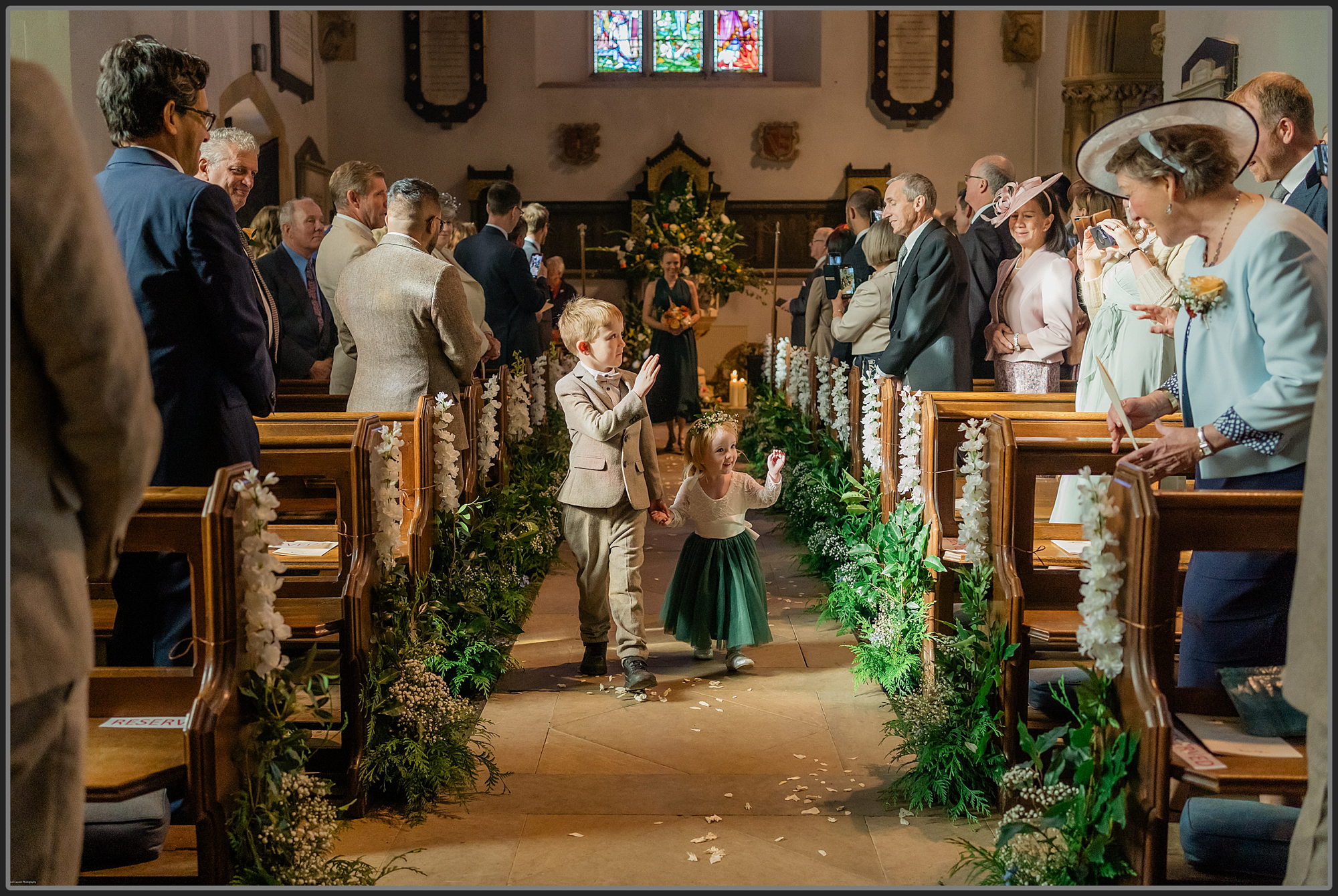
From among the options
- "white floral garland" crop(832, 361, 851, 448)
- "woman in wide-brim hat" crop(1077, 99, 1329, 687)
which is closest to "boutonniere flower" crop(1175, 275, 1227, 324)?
"woman in wide-brim hat" crop(1077, 99, 1329, 687)

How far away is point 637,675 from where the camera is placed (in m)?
4.12

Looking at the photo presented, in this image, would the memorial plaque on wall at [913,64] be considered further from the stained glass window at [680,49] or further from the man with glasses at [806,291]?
the man with glasses at [806,291]

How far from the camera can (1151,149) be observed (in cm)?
250

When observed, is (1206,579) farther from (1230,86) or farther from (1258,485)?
(1230,86)

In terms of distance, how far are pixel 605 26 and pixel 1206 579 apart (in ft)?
45.9

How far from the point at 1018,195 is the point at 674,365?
4.85 meters

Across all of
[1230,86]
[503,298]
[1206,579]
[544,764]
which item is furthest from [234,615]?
[1230,86]

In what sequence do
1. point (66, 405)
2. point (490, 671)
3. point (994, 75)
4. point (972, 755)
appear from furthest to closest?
point (994, 75), point (490, 671), point (972, 755), point (66, 405)

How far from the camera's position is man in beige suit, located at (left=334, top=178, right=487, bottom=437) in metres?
4.10

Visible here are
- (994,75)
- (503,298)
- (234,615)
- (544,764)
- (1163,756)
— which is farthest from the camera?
(994,75)

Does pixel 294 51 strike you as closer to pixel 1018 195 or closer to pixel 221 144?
pixel 221 144

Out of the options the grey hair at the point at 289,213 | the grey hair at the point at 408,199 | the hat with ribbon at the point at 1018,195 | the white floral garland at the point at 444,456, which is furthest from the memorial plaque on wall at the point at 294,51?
the white floral garland at the point at 444,456

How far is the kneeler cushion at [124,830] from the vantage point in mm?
2477

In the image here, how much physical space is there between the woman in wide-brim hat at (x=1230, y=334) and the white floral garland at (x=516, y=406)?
4.56 meters
